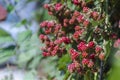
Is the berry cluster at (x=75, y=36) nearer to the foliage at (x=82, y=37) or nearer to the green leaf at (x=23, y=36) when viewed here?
the foliage at (x=82, y=37)

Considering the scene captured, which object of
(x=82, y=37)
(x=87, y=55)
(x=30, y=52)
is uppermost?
(x=30, y=52)

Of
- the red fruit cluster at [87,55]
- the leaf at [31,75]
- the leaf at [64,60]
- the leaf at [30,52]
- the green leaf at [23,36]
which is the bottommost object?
the red fruit cluster at [87,55]

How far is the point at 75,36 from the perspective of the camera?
136cm

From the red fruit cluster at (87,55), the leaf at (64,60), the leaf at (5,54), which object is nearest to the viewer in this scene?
the red fruit cluster at (87,55)

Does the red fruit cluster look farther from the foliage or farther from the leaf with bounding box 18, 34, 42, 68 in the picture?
the leaf with bounding box 18, 34, 42, 68

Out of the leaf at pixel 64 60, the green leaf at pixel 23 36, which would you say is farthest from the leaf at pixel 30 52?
the leaf at pixel 64 60

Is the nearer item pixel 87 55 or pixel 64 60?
pixel 87 55

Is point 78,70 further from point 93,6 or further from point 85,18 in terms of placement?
point 93,6

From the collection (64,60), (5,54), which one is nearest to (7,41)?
(5,54)

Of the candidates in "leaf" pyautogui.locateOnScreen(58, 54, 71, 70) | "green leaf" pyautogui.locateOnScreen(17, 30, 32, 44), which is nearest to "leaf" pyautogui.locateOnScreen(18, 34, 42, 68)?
"green leaf" pyautogui.locateOnScreen(17, 30, 32, 44)

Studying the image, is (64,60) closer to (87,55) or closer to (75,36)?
(75,36)

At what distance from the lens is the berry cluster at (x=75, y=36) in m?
1.22

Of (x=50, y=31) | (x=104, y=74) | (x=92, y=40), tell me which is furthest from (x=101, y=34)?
(x=50, y=31)

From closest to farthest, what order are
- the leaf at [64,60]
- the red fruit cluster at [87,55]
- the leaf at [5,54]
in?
the red fruit cluster at [87,55] → the leaf at [64,60] → the leaf at [5,54]
